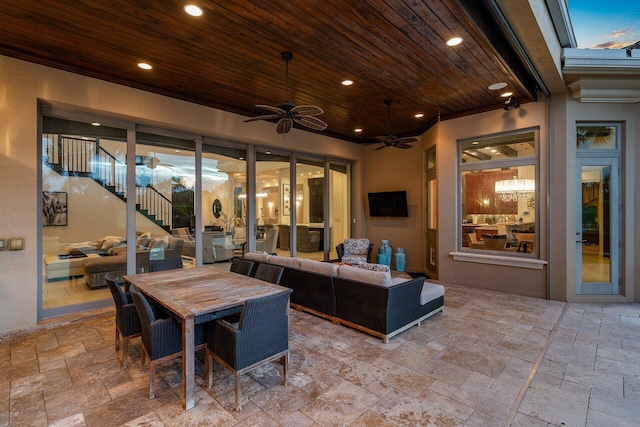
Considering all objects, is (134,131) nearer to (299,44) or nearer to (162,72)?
(162,72)

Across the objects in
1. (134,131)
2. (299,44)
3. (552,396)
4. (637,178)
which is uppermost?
(299,44)

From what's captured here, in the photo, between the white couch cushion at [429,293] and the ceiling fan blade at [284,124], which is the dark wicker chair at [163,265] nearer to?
the ceiling fan blade at [284,124]

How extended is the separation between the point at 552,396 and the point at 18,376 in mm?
4675

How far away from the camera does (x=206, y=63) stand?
158 inches

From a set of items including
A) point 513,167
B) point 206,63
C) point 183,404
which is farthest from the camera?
point 513,167

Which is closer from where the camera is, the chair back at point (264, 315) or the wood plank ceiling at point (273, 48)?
the chair back at point (264, 315)

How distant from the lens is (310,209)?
797cm

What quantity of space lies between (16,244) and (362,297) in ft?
14.2

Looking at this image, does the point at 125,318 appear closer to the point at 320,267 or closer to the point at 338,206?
the point at 320,267

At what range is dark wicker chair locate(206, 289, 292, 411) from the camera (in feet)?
7.56

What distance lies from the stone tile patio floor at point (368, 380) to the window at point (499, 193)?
1.94 meters

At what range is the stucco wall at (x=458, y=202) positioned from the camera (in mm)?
5262

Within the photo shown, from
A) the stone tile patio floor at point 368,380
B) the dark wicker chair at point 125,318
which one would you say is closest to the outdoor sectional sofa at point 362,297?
the stone tile patio floor at point 368,380

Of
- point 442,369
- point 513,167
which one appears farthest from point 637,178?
point 442,369
